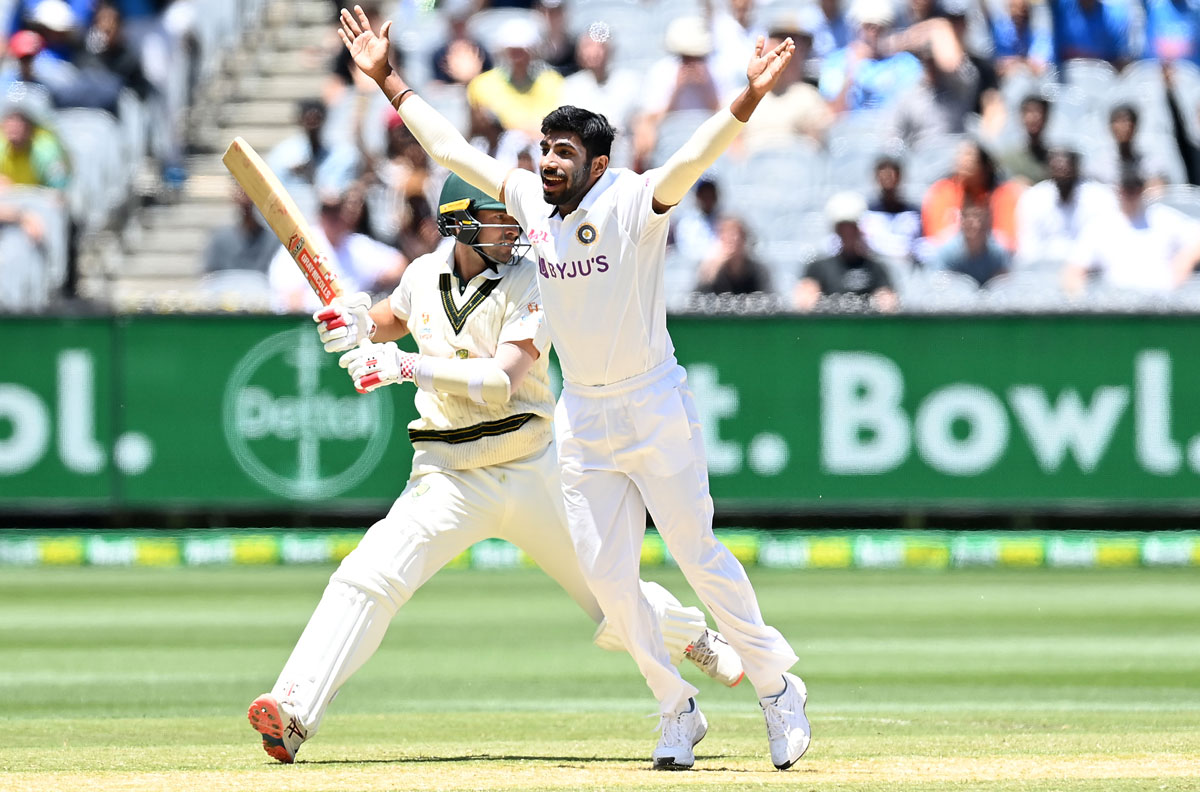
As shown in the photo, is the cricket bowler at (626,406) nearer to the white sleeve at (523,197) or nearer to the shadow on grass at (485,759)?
the white sleeve at (523,197)

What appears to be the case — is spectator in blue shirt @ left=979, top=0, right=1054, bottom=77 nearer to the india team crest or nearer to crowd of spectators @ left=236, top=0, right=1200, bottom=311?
crowd of spectators @ left=236, top=0, right=1200, bottom=311

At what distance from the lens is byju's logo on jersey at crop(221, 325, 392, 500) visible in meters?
12.5

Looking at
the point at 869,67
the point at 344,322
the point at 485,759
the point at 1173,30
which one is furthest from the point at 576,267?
the point at 1173,30

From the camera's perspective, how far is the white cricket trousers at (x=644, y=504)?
5.77m

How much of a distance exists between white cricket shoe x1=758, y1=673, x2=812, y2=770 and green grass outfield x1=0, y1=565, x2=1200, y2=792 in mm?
72

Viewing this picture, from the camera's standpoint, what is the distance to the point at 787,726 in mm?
5914

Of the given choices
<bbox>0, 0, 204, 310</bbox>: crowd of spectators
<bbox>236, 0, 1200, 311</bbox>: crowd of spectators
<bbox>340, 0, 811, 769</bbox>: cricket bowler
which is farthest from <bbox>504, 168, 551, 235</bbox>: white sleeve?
<bbox>0, 0, 204, 310</bbox>: crowd of spectators

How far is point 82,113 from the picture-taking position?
50.4 ft

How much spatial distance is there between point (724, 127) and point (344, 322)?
1.32 m

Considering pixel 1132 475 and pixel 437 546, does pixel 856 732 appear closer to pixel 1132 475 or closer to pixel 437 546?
pixel 437 546

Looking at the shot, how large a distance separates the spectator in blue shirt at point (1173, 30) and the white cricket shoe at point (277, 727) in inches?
431

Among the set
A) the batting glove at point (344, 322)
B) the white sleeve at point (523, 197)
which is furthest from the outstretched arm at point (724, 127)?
the batting glove at point (344, 322)

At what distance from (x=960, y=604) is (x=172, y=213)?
7.56 meters

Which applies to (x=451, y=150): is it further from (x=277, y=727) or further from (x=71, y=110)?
(x=71, y=110)
